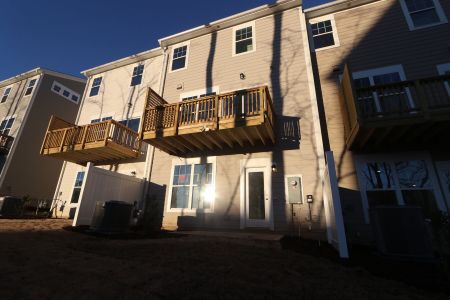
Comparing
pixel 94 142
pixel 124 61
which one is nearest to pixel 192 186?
pixel 94 142

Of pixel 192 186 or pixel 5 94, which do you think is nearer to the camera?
pixel 192 186

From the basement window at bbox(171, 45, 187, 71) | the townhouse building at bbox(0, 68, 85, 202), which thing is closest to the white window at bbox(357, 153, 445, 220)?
the basement window at bbox(171, 45, 187, 71)

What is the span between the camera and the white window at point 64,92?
18.0 metres

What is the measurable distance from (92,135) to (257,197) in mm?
8331

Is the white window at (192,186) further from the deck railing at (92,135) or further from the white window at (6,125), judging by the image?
the white window at (6,125)

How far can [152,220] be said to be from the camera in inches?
361

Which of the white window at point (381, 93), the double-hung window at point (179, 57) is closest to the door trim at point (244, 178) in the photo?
the white window at point (381, 93)

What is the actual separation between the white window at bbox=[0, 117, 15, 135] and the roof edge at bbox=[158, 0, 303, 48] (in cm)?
1342

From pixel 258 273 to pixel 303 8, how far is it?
11971mm

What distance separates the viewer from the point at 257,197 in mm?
8242

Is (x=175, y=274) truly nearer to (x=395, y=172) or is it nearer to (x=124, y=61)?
(x=395, y=172)

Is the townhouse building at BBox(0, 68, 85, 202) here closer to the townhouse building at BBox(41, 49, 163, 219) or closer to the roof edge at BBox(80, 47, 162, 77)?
the townhouse building at BBox(41, 49, 163, 219)

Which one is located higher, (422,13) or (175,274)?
(422,13)

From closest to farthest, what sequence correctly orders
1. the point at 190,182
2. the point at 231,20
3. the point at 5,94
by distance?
the point at 190,182 → the point at 231,20 → the point at 5,94
